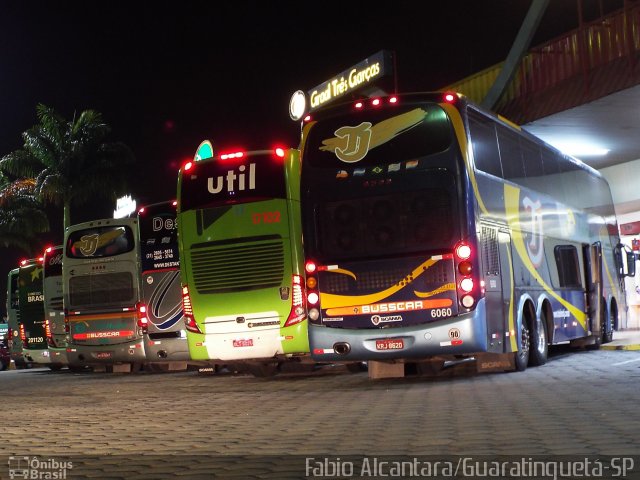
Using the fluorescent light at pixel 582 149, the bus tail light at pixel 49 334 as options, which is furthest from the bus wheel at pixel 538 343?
the bus tail light at pixel 49 334

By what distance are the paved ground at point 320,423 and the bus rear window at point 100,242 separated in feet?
20.3

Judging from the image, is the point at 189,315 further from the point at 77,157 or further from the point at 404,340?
the point at 77,157

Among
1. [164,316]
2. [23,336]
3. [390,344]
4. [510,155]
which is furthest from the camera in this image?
[23,336]

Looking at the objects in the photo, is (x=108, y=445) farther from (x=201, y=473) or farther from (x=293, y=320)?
(x=293, y=320)

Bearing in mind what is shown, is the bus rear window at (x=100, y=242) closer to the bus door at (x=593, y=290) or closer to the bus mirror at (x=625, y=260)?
the bus door at (x=593, y=290)

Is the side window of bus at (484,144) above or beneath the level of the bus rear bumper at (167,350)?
above

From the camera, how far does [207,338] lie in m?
16.7

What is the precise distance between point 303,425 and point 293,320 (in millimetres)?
6290

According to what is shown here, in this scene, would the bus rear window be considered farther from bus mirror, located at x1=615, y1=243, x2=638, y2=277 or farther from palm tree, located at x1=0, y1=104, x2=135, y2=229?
palm tree, located at x1=0, y1=104, x2=135, y2=229

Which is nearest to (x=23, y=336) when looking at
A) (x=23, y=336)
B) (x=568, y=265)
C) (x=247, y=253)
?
(x=23, y=336)

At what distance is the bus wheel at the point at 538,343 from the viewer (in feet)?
53.2

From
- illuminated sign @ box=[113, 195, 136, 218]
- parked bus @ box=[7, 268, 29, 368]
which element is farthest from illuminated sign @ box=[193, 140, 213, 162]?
illuminated sign @ box=[113, 195, 136, 218]

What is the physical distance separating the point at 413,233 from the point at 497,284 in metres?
1.55

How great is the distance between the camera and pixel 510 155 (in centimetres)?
1586
